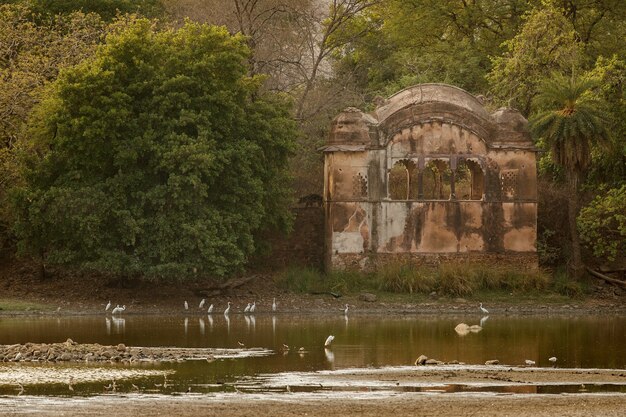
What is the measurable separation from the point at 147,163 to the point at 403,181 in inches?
429

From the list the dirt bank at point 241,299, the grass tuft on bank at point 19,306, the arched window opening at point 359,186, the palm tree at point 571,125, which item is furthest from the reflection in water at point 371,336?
the arched window opening at point 359,186

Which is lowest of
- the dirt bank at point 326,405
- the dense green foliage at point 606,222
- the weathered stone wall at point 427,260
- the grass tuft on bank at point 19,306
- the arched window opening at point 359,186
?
the dirt bank at point 326,405

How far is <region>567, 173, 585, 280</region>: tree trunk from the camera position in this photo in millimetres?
44031

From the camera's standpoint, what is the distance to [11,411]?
67.3 ft

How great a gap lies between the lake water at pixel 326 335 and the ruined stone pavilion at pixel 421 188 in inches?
193

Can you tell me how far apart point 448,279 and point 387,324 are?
6227 millimetres

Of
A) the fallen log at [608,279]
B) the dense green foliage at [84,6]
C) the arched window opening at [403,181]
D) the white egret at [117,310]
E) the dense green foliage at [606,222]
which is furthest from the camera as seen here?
the dense green foliage at [84,6]

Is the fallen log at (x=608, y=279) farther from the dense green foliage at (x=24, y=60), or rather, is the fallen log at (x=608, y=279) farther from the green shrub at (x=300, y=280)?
the dense green foliage at (x=24, y=60)

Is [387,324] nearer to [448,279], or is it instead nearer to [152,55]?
[448,279]

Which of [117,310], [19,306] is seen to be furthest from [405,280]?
[19,306]

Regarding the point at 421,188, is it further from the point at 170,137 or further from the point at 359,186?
the point at 170,137

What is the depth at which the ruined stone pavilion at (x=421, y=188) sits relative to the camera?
44.4 meters

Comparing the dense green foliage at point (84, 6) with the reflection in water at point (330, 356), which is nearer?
the reflection in water at point (330, 356)

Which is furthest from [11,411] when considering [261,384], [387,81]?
[387,81]
